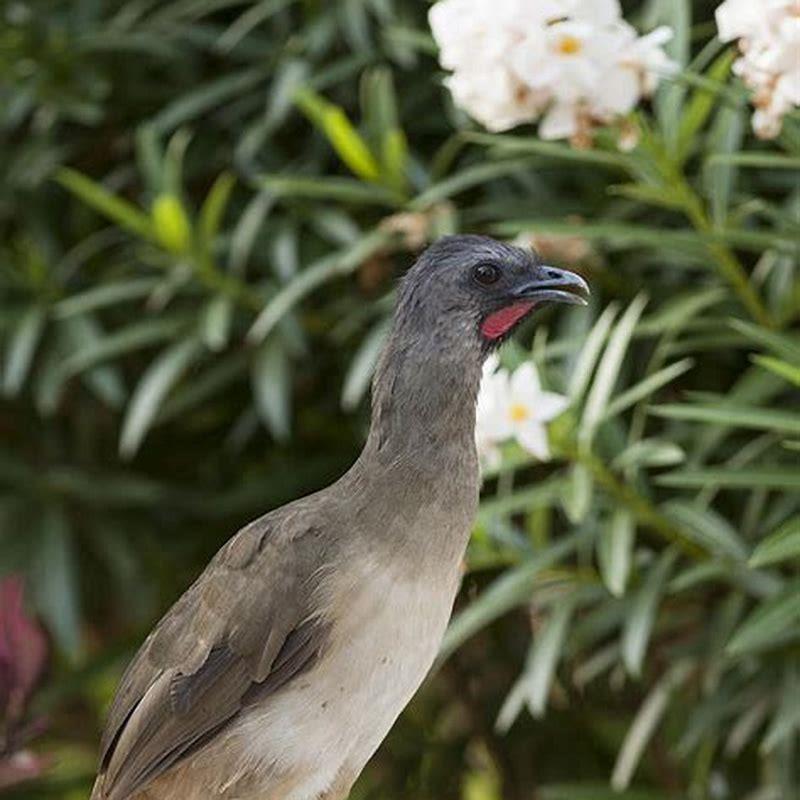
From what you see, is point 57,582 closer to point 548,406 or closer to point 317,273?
point 317,273

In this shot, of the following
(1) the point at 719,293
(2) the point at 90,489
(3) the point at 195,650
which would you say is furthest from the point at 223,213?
(3) the point at 195,650

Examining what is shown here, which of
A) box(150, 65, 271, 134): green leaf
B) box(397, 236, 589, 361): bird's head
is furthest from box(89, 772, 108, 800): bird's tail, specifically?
box(150, 65, 271, 134): green leaf

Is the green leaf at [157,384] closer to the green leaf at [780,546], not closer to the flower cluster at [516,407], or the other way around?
the flower cluster at [516,407]

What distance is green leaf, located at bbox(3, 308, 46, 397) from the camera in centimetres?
306

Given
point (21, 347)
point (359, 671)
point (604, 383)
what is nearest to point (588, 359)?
point (604, 383)

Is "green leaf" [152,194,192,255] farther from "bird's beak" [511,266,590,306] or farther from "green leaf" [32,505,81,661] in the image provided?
"bird's beak" [511,266,590,306]

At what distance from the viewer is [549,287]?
174 cm

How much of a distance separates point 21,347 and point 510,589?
0.92 m

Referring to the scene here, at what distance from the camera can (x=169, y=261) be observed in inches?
118

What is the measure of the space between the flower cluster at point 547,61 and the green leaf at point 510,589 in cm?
70

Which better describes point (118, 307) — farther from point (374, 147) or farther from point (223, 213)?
point (374, 147)

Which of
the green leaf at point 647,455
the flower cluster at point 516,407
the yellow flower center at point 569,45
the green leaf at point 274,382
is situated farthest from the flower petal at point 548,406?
the green leaf at point 274,382

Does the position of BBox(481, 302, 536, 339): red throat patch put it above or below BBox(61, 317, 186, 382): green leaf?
above

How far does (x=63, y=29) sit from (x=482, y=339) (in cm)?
169
